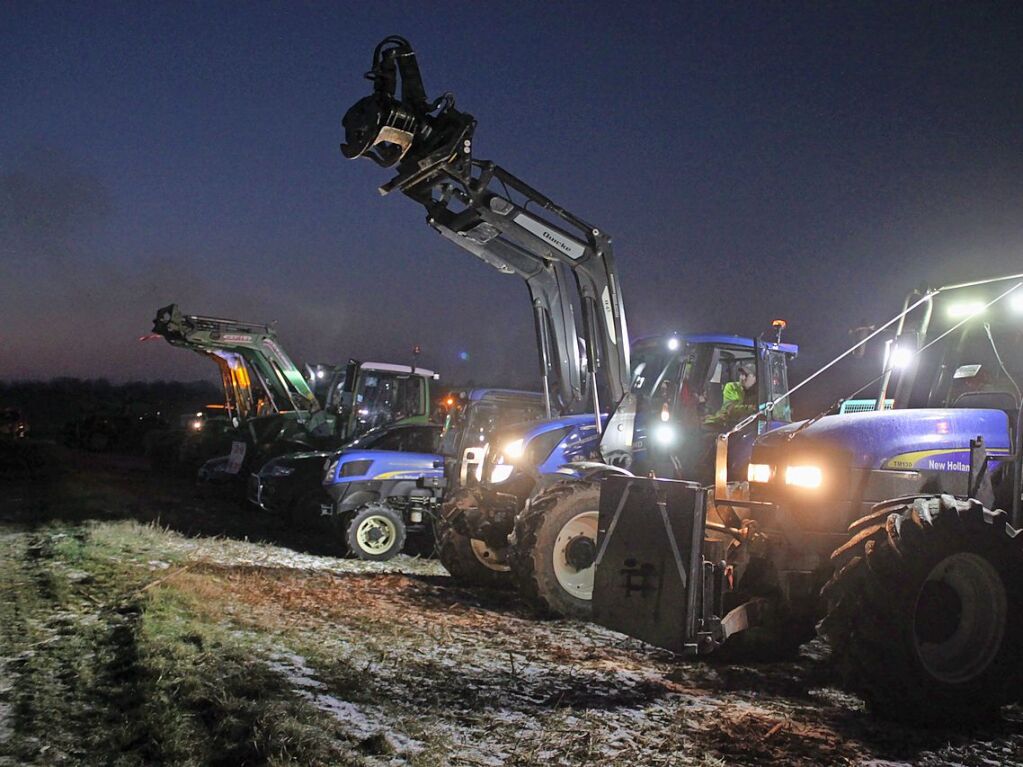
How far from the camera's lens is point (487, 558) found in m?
9.66

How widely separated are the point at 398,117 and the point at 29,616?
549cm

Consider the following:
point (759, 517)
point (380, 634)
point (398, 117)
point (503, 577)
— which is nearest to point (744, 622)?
point (759, 517)

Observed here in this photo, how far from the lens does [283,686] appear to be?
5.21 m

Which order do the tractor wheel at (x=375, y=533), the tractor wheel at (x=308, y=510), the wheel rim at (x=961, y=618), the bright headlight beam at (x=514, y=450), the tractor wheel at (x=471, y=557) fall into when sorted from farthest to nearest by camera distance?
the tractor wheel at (x=308, y=510)
the tractor wheel at (x=375, y=533)
the tractor wheel at (x=471, y=557)
the bright headlight beam at (x=514, y=450)
the wheel rim at (x=961, y=618)

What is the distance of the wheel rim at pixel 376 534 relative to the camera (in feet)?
38.3

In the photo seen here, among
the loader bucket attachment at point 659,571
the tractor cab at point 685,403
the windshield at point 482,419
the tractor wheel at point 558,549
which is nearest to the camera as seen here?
the loader bucket attachment at point 659,571

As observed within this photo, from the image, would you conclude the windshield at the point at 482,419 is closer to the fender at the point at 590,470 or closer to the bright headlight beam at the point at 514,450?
the bright headlight beam at the point at 514,450

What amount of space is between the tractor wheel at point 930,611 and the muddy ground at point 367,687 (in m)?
0.25

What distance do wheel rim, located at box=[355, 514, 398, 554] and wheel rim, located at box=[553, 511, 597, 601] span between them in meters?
4.41

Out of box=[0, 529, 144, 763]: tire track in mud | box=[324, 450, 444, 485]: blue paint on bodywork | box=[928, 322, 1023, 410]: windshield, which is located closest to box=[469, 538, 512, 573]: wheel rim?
box=[324, 450, 444, 485]: blue paint on bodywork

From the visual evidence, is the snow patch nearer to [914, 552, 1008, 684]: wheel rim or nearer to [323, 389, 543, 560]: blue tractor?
[914, 552, 1008, 684]: wheel rim

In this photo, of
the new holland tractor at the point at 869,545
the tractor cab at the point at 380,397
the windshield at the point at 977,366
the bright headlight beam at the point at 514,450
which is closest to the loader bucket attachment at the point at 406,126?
the bright headlight beam at the point at 514,450

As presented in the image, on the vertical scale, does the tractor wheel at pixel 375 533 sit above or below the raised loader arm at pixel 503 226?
below

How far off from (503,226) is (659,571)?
15.5 feet
